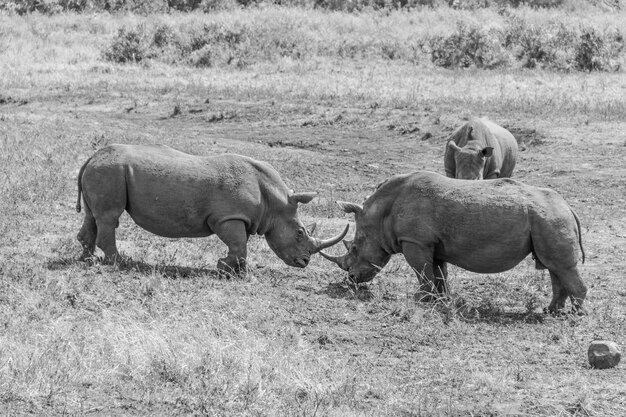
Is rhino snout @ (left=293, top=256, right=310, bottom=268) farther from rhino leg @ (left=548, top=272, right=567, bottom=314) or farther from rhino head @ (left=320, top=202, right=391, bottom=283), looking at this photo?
rhino leg @ (left=548, top=272, right=567, bottom=314)

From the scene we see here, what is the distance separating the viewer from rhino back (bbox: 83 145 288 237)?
35.3ft

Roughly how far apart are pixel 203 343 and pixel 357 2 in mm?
41912

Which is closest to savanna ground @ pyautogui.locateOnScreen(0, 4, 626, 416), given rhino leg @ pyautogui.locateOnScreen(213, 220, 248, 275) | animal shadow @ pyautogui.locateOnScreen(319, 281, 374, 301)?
animal shadow @ pyautogui.locateOnScreen(319, 281, 374, 301)

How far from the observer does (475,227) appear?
9984 mm

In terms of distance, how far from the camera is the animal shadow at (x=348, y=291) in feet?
34.2

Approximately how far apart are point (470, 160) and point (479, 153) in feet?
0.55

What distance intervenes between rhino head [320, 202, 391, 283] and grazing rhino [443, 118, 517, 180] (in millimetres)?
4688

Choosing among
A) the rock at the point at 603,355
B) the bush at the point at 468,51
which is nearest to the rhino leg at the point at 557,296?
the rock at the point at 603,355

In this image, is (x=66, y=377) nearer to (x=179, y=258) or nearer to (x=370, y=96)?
(x=179, y=258)

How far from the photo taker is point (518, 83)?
28531 millimetres

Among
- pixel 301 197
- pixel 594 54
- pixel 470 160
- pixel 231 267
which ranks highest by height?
pixel 301 197

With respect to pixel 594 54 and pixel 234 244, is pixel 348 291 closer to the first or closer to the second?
pixel 234 244

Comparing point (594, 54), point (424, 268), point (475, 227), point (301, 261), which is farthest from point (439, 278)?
point (594, 54)

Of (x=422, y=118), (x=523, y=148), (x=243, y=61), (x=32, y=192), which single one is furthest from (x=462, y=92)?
(x=32, y=192)
